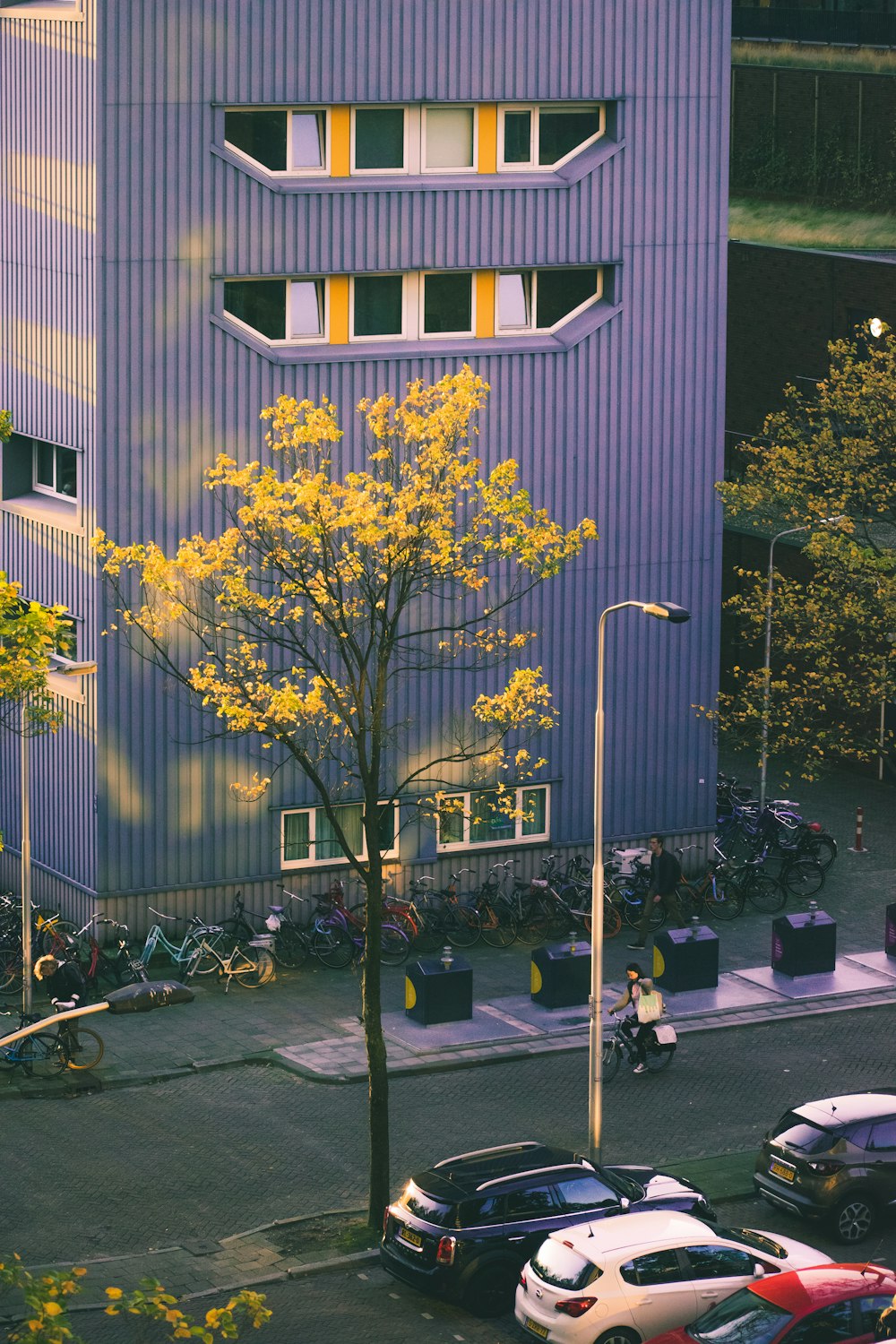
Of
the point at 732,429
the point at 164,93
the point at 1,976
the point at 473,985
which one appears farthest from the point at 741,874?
the point at 732,429

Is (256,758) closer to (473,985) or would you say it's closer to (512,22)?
(473,985)

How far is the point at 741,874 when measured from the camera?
131 feet

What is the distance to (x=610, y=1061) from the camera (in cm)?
3189

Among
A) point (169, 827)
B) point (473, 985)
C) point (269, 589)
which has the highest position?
point (269, 589)

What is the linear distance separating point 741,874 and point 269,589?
10717mm

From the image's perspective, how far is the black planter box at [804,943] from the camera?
36219mm

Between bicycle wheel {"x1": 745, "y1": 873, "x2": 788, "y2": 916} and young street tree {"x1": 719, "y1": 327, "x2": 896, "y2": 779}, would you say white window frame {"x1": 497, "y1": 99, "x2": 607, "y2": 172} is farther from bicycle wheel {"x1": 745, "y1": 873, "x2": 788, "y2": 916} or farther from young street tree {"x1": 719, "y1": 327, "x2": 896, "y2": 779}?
bicycle wheel {"x1": 745, "y1": 873, "x2": 788, "y2": 916}

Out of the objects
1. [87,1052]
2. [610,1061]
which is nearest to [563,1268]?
[610,1061]

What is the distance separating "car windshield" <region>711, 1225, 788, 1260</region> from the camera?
2391 centimetres

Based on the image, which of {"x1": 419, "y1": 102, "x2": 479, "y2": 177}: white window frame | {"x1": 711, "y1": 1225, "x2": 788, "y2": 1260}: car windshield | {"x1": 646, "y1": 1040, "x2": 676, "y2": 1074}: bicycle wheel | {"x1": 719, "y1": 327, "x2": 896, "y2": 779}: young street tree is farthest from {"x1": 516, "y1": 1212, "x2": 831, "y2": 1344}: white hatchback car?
{"x1": 419, "y1": 102, "x2": 479, "y2": 177}: white window frame

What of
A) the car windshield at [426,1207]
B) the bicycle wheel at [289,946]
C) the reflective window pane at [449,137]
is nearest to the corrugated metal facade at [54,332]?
the bicycle wheel at [289,946]

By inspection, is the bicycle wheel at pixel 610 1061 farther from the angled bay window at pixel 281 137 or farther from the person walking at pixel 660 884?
the angled bay window at pixel 281 137

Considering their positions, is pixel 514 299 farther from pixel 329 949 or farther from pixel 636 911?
pixel 329 949

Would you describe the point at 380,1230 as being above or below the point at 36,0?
below
